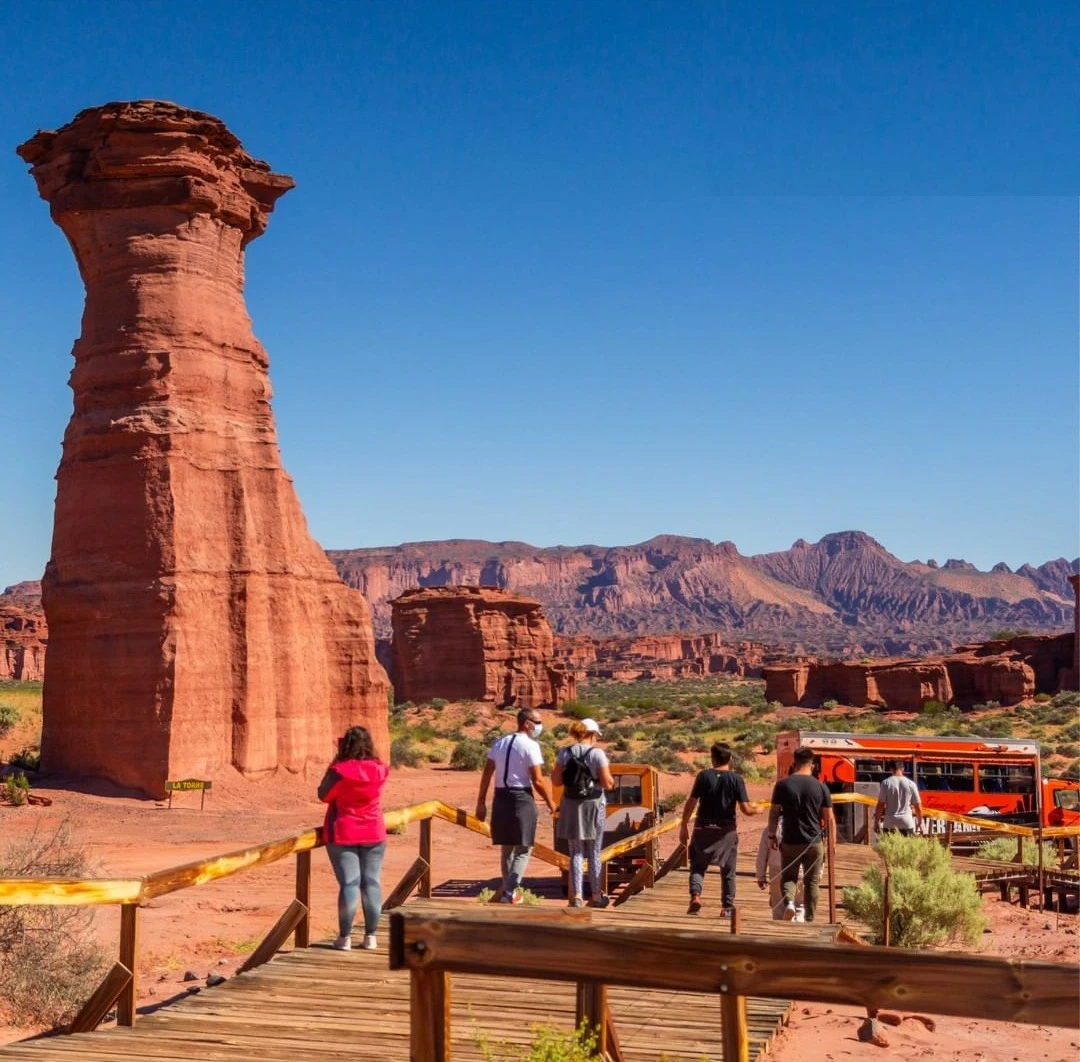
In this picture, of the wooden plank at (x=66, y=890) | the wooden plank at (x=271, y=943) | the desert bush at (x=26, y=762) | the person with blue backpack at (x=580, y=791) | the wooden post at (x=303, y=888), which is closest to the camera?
the wooden plank at (x=66, y=890)

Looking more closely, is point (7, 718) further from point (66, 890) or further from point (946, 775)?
point (66, 890)

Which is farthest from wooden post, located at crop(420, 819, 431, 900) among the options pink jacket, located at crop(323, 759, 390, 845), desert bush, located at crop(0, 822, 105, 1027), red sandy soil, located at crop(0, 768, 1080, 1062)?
desert bush, located at crop(0, 822, 105, 1027)

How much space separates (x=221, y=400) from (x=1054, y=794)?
728 inches

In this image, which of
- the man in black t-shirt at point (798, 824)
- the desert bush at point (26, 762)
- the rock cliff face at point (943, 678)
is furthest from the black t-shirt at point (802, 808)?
the rock cliff face at point (943, 678)

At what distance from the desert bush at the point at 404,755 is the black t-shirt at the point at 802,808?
26.2 meters

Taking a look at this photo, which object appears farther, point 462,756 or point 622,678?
point 622,678

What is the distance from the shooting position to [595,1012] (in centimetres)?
514

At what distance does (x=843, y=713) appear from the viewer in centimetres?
6009

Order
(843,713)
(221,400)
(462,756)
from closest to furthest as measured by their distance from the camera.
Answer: (221,400)
(462,756)
(843,713)

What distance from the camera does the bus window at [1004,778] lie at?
74.6 ft

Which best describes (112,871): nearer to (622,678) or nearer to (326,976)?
(326,976)

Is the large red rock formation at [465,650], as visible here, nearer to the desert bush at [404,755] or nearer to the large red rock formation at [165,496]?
the desert bush at [404,755]

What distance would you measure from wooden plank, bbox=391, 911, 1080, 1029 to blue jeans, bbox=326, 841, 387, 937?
4.52 meters

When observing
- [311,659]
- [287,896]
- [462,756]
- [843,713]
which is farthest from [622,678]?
[287,896]
